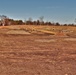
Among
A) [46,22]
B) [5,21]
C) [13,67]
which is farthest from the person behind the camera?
[46,22]

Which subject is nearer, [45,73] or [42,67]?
[45,73]

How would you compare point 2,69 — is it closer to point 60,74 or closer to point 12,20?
point 60,74

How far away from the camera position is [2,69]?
1011cm

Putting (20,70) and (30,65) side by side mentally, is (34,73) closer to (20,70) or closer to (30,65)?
(20,70)

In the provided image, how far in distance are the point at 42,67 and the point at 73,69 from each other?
124 centimetres

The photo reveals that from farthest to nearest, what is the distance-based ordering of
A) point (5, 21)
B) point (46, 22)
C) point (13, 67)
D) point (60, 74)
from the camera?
point (46, 22)
point (5, 21)
point (13, 67)
point (60, 74)

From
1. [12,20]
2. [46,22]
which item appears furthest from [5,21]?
[46,22]

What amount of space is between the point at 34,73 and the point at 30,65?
179 centimetres

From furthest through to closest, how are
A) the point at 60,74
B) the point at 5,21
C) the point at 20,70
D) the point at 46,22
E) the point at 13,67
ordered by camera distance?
the point at 46,22 < the point at 5,21 < the point at 13,67 < the point at 20,70 < the point at 60,74

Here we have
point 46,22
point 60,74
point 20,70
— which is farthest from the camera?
point 46,22

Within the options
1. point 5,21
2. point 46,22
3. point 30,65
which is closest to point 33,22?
point 46,22

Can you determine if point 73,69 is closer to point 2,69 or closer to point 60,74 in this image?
point 60,74

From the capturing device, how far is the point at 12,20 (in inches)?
5527

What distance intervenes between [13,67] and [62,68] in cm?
193
